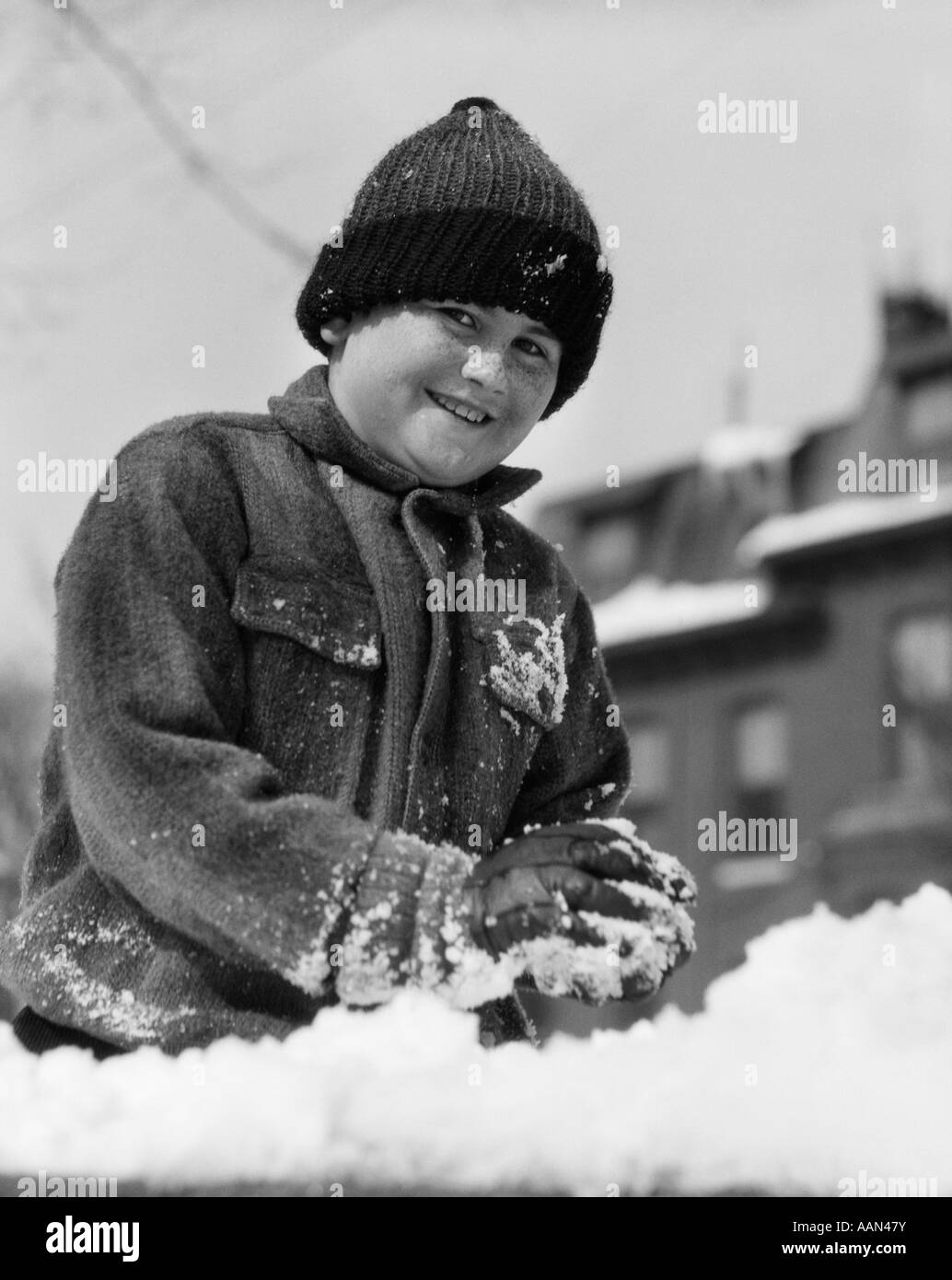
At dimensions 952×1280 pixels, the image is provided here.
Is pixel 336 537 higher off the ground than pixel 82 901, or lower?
higher

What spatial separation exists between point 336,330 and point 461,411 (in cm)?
20

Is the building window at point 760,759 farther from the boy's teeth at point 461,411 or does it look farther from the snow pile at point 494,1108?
the snow pile at point 494,1108

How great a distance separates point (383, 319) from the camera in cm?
180

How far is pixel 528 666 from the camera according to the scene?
71.7 inches

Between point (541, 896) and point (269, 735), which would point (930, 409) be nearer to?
point (269, 735)

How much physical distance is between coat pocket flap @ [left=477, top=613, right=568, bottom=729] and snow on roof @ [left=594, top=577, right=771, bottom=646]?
16623 mm

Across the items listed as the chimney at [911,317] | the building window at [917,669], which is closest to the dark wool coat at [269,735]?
the building window at [917,669]

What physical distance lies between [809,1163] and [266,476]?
0.83m

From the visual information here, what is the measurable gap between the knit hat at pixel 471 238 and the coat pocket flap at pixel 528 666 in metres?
0.31

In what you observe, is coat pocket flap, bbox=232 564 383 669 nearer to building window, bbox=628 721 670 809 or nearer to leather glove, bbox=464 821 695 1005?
leather glove, bbox=464 821 695 1005
